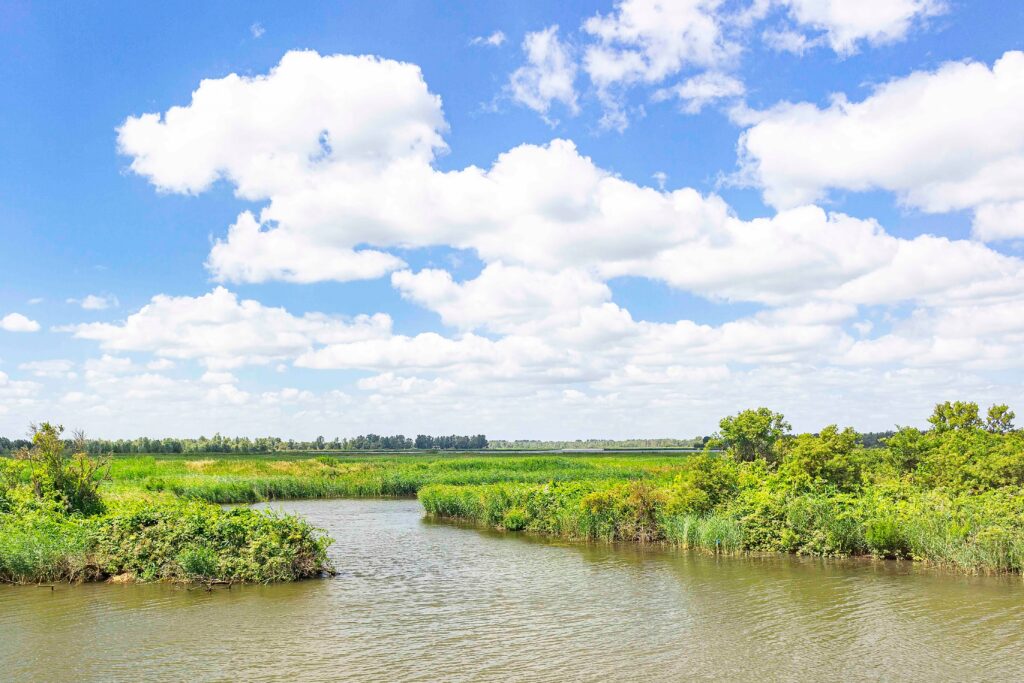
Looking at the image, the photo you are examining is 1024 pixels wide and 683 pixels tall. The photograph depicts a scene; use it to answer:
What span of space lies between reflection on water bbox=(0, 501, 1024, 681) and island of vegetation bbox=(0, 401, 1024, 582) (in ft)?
3.28

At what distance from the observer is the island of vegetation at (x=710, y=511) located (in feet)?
75.2

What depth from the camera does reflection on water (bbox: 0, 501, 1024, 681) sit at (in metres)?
14.8

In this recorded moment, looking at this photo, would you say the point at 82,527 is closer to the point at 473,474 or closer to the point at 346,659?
the point at 346,659

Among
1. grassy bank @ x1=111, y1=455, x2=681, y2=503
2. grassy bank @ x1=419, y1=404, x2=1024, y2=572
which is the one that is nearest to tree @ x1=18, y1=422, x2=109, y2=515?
grassy bank @ x1=419, y1=404, x2=1024, y2=572

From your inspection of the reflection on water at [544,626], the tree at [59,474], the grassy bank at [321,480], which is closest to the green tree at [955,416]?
the reflection on water at [544,626]

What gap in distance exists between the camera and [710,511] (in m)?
30.4

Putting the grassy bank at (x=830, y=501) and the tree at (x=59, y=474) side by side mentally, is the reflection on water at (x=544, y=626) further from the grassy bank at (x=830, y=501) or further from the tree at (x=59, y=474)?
the tree at (x=59, y=474)

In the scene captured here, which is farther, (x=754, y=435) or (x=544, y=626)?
(x=754, y=435)

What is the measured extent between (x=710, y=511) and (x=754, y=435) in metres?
5.64

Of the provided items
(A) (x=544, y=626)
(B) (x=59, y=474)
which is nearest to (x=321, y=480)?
(B) (x=59, y=474)

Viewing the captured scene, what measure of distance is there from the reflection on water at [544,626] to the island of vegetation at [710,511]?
999 mm

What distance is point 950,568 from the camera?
23.5 metres

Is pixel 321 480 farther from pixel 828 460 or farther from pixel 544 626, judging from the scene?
pixel 544 626

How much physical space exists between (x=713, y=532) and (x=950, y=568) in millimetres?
7999
